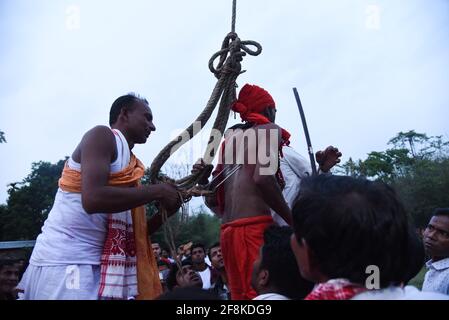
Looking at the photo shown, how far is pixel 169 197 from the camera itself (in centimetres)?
253

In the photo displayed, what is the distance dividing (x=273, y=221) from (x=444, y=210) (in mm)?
1439

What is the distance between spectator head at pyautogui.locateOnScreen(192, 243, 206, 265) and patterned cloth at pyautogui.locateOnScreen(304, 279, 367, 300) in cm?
515

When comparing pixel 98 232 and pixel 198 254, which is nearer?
pixel 98 232

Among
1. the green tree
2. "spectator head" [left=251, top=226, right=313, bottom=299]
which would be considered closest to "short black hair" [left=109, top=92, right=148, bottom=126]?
"spectator head" [left=251, top=226, right=313, bottom=299]

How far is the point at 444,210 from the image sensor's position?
3439mm

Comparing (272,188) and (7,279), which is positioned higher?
(272,188)

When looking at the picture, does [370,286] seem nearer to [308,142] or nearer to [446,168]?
[308,142]

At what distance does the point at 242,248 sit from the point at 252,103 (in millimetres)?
979

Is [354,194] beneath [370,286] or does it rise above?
above

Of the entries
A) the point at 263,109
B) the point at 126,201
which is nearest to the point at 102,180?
the point at 126,201

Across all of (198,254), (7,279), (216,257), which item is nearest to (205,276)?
(198,254)

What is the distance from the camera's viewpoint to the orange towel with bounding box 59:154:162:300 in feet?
8.25

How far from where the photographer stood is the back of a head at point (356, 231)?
1.37m

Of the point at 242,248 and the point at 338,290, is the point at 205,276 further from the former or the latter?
the point at 338,290
